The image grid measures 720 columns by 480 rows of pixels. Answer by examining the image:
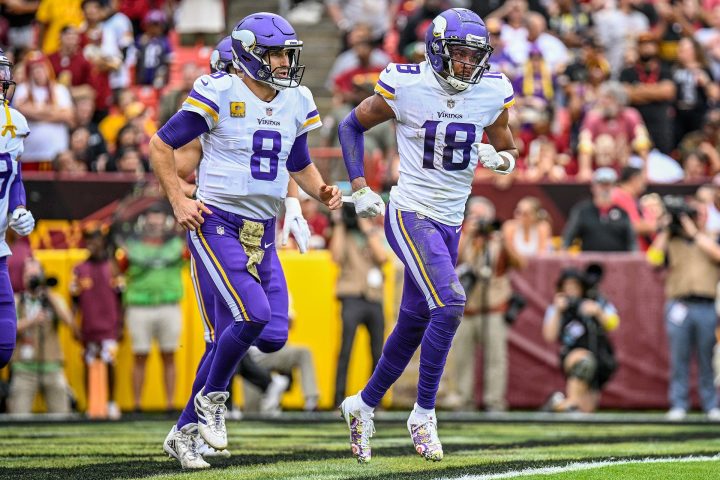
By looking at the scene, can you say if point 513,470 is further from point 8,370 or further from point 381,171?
point 381,171

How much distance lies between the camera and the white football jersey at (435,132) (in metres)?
7.31

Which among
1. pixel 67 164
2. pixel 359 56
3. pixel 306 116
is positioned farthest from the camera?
pixel 359 56

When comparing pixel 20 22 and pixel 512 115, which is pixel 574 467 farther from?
pixel 20 22

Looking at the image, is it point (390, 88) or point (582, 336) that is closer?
point (390, 88)

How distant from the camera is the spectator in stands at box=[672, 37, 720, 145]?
1641 cm

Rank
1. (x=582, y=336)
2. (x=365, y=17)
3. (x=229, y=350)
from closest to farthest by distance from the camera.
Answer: (x=229, y=350) < (x=582, y=336) < (x=365, y=17)

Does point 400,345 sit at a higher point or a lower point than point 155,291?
higher

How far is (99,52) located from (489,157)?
10163 millimetres

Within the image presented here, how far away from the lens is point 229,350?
6996 mm

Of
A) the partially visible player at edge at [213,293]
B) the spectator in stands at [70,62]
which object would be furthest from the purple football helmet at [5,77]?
the spectator in stands at [70,62]

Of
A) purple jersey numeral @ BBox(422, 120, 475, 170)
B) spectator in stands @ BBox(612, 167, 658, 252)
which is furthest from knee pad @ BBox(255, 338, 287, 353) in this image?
spectator in stands @ BBox(612, 167, 658, 252)

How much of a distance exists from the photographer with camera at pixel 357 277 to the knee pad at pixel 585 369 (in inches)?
64.6

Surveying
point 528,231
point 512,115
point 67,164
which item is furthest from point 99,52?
point 528,231

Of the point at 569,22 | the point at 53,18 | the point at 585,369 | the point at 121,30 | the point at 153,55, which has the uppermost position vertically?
the point at 569,22
